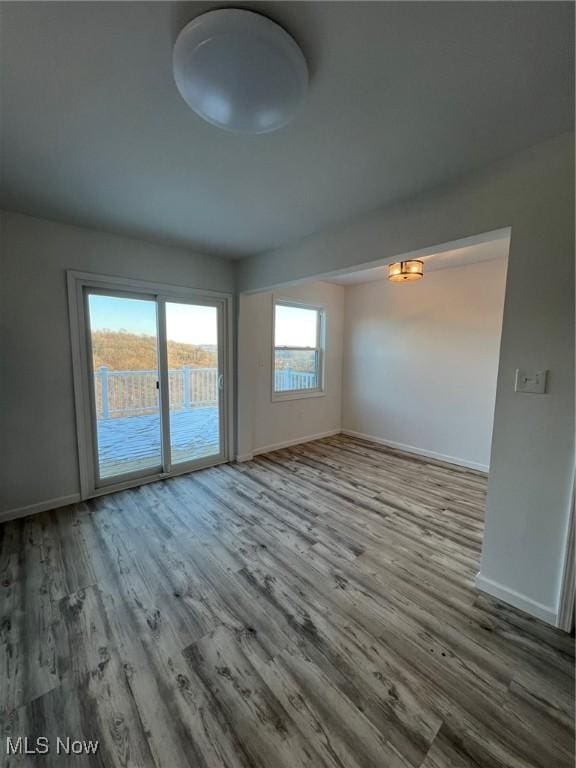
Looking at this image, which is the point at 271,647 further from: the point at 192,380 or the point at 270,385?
the point at 270,385

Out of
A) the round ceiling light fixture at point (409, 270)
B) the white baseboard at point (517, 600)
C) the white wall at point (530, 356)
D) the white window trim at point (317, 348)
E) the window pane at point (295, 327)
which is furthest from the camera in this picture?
the window pane at point (295, 327)

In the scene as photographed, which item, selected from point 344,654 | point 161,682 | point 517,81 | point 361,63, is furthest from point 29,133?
point 344,654

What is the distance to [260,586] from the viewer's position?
72.6 inches

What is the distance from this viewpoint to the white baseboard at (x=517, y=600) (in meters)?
1.64

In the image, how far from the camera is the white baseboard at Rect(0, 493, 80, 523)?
252 centimetres

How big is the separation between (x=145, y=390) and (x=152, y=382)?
11 centimetres

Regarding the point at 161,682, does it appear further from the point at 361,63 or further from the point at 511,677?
Answer: the point at 361,63

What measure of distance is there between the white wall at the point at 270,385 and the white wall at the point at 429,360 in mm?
277

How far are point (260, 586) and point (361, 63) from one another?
8.54 feet

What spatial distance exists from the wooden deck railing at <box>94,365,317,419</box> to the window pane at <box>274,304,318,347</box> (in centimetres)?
119
